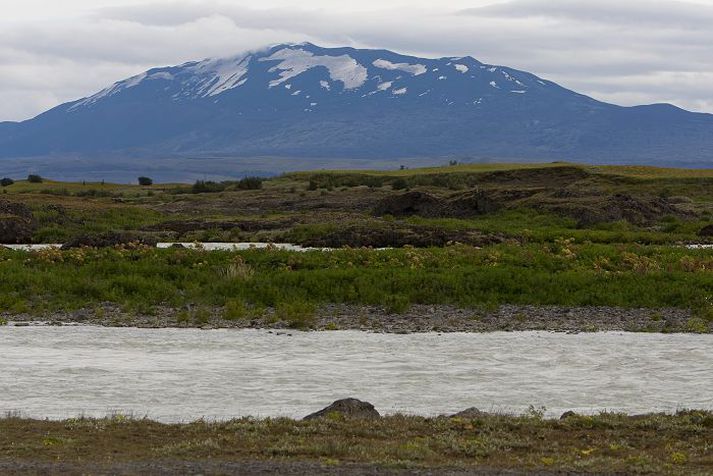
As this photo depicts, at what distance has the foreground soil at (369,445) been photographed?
13.8 meters

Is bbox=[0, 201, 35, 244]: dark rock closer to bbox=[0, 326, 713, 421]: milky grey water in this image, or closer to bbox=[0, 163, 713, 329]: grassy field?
bbox=[0, 163, 713, 329]: grassy field

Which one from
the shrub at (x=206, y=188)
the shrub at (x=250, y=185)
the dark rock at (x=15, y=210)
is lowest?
the shrub at (x=206, y=188)

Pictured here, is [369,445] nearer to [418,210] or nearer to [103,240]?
[103,240]

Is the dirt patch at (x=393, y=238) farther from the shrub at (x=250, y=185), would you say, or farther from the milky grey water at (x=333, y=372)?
the shrub at (x=250, y=185)

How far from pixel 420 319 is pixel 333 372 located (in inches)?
325

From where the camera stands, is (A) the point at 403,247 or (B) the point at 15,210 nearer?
(A) the point at 403,247

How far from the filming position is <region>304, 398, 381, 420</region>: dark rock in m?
17.4

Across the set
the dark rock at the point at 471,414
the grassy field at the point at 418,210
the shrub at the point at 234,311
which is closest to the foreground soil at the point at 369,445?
Answer: the dark rock at the point at 471,414

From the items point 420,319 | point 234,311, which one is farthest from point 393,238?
point 234,311

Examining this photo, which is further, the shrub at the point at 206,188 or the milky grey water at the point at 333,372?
the shrub at the point at 206,188

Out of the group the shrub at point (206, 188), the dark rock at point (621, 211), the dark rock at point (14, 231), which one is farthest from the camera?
the shrub at point (206, 188)

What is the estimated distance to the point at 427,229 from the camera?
165 ft

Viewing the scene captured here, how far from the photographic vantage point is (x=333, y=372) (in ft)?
75.2

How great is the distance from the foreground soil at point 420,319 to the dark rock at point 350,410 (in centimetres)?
1099
